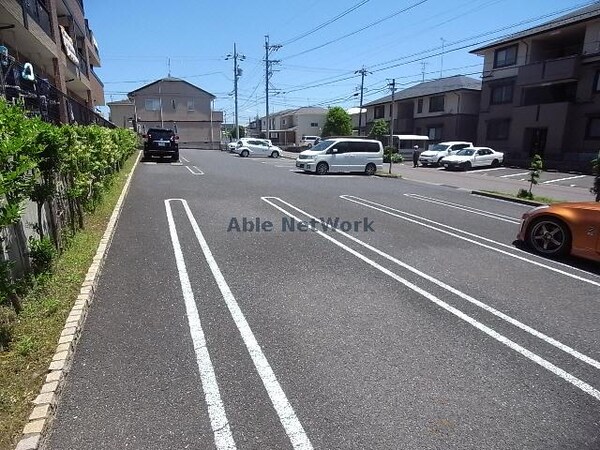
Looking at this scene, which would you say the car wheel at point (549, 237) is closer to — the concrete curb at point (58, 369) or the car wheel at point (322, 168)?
the concrete curb at point (58, 369)

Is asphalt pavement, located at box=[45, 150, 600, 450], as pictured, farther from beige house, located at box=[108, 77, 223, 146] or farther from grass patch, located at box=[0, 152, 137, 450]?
beige house, located at box=[108, 77, 223, 146]

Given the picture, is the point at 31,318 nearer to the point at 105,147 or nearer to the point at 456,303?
the point at 456,303

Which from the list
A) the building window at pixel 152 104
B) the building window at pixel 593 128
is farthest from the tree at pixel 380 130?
the building window at pixel 152 104

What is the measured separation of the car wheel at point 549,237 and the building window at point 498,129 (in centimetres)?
2888

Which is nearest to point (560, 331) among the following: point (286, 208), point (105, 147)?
point (286, 208)

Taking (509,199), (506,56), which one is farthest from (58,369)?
(506,56)

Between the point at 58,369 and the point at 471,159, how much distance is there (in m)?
28.6

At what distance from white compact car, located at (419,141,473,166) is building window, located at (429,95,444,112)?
10286 mm

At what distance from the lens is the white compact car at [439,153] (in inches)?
1178

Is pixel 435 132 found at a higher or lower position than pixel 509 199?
higher

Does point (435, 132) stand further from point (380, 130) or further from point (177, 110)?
point (177, 110)

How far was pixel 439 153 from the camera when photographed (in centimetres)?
2998

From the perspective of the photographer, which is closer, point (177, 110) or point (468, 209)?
point (468, 209)

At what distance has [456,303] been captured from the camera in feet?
14.8
